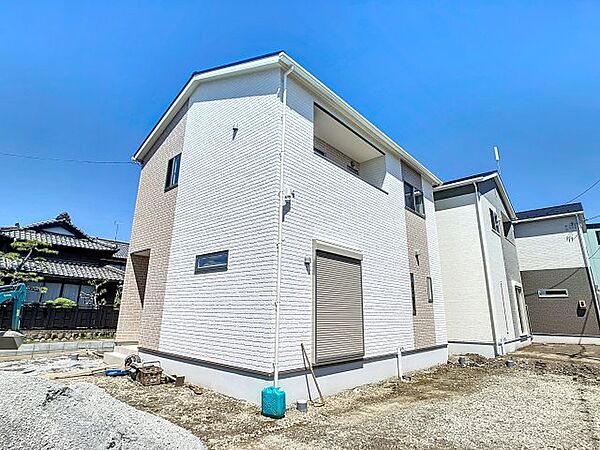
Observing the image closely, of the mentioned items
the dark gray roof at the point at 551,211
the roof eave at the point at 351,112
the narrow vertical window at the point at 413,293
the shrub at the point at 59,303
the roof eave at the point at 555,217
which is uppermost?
the dark gray roof at the point at 551,211

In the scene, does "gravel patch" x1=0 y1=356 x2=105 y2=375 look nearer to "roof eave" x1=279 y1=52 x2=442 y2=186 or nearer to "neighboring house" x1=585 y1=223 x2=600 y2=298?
"roof eave" x1=279 y1=52 x2=442 y2=186

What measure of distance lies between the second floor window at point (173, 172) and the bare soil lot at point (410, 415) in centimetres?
484

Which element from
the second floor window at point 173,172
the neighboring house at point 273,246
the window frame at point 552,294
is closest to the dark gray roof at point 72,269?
the neighboring house at point 273,246

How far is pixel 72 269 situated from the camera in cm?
1720

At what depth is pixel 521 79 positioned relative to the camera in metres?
8.63

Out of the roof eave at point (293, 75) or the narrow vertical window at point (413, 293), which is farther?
the narrow vertical window at point (413, 293)

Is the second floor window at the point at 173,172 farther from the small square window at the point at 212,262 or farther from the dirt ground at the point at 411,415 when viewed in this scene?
the dirt ground at the point at 411,415

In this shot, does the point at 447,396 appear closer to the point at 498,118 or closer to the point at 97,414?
the point at 97,414

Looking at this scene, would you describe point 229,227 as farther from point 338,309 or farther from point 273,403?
point 273,403

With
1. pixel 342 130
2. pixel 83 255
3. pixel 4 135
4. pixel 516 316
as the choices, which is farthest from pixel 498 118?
pixel 83 255

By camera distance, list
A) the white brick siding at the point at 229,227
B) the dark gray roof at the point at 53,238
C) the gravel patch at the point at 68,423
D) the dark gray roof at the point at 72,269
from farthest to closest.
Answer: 1. the dark gray roof at the point at 53,238
2. the dark gray roof at the point at 72,269
3. the white brick siding at the point at 229,227
4. the gravel patch at the point at 68,423

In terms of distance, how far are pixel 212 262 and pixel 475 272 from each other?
941cm

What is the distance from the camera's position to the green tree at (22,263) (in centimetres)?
1416

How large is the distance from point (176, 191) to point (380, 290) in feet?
→ 18.9
